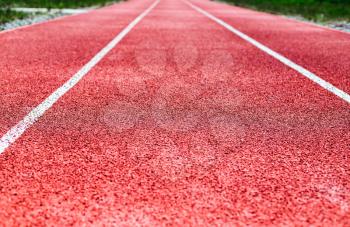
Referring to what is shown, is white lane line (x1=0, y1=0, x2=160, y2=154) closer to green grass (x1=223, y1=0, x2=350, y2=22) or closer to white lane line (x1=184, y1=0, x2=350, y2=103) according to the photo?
white lane line (x1=184, y1=0, x2=350, y2=103)

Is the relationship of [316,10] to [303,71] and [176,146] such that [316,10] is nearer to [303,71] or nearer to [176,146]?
[303,71]

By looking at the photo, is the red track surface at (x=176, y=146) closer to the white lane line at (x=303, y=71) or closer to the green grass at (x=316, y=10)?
the white lane line at (x=303, y=71)

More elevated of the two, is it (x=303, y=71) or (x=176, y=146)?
(x=176, y=146)

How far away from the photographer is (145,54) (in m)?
8.20

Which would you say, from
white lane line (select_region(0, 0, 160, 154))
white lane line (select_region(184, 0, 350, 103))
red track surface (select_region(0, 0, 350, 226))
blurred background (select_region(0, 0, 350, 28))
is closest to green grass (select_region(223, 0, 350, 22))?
blurred background (select_region(0, 0, 350, 28))

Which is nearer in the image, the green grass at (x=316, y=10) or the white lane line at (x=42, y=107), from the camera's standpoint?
the white lane line at (x=42, y=107)

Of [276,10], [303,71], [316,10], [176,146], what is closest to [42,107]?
[176,146]

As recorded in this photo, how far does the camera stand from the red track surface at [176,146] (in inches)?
101

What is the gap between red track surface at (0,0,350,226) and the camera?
→ 2.57 m

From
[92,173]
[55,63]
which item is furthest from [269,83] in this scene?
[92,173]

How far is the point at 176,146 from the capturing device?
357 cm

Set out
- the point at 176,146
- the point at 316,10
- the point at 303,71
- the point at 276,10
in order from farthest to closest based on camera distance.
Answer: the point at 276,10
the point at 316,10
the point at 303,71
the point at 176,146

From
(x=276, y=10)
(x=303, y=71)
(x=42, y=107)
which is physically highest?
(x=42, y=107)

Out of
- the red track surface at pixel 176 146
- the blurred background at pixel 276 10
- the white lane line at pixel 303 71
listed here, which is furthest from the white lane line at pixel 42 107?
the blurred background at pixel 276 10
